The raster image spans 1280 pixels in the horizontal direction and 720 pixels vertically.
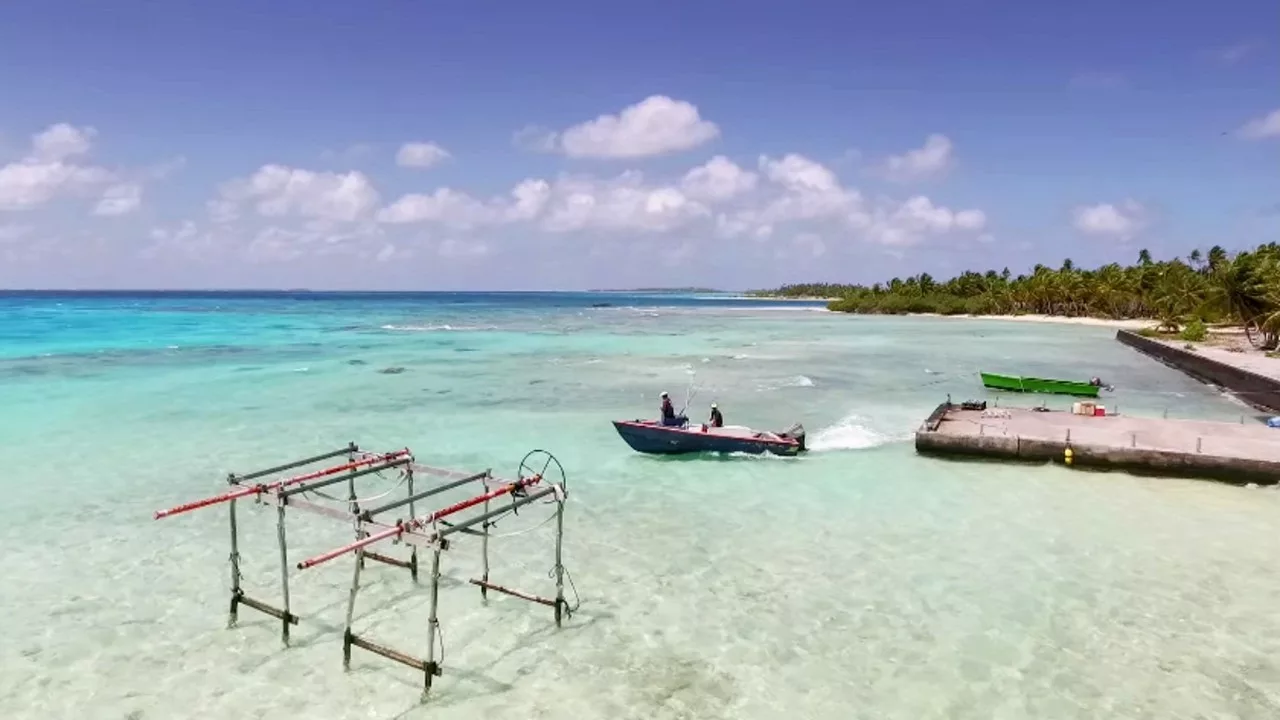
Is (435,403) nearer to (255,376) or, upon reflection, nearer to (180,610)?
(255,376)

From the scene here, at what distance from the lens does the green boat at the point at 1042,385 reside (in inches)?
1567

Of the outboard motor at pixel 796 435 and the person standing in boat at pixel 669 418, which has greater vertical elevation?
the person standing in boat at pixel 669 418

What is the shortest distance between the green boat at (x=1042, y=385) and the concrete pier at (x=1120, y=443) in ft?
35.6

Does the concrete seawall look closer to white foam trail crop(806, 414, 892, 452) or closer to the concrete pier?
the concrete pier

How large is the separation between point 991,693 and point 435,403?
30.9 m

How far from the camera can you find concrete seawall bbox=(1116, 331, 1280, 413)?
3722cm

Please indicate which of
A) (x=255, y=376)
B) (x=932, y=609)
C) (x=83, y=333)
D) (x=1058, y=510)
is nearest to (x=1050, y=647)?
(x=932, y=609)

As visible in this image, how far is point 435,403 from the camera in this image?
127 feet

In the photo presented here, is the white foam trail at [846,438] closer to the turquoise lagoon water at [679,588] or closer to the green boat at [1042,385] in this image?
the turquoise lagoon water at [679,588]

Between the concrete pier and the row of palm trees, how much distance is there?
33.6m

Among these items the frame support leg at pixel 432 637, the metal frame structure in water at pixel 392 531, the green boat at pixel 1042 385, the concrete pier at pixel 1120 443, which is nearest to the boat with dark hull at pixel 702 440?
the concrete pier at pixel 1120 443

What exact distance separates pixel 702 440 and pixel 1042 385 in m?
24.9

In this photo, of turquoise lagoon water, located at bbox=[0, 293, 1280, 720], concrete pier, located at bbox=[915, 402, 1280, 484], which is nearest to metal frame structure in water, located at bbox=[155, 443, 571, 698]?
turquoise lagoon water, located at bbox=[0, 293, 1280, 720]

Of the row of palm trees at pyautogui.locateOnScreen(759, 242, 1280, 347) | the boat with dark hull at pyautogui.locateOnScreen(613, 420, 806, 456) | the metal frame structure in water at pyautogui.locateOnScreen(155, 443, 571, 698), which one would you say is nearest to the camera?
the metal frame structure in water at pyautogui.locateOnScreen(155, 443, 571, 698)
